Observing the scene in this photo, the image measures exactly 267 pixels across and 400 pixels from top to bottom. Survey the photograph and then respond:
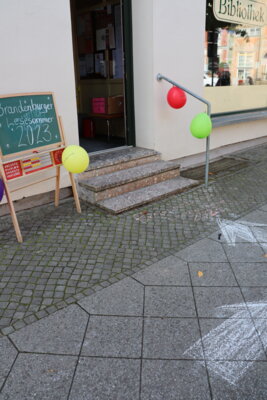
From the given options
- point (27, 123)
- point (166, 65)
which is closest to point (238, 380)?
point (27, 123)

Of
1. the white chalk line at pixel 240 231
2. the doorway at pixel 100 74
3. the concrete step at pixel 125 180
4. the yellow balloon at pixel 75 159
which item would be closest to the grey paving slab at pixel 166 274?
the white chalk line at pixel 240 231

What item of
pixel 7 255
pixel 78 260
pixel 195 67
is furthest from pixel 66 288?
pixel 195 67

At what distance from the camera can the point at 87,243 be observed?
12.5 ft

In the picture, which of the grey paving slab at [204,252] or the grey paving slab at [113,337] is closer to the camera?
the grey paving slab at [113,337]

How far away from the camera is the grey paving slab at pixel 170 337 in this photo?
232 cm

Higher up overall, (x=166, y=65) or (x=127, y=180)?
(x=166, y=65)

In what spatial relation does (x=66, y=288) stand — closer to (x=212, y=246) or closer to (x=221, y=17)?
(x=212, y=246)

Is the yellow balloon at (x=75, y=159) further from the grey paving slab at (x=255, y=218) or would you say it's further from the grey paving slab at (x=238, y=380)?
the grey paving slab at (x=238, y=380)

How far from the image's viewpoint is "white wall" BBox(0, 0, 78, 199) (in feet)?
13.3

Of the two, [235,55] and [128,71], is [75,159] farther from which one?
[235,55]

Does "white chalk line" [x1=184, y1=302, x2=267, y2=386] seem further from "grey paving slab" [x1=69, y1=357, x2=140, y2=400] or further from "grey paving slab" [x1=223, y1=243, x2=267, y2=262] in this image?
"grey paving slab" [x1=223, y1=243, x2=267, y2=262]

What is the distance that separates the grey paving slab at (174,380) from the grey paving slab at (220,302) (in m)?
0.55

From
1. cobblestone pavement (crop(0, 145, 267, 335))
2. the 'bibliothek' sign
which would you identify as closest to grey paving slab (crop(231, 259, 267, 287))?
cobblestone pavement (crop(0, 145, 267, 335))

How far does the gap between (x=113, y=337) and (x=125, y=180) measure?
9.28ft
